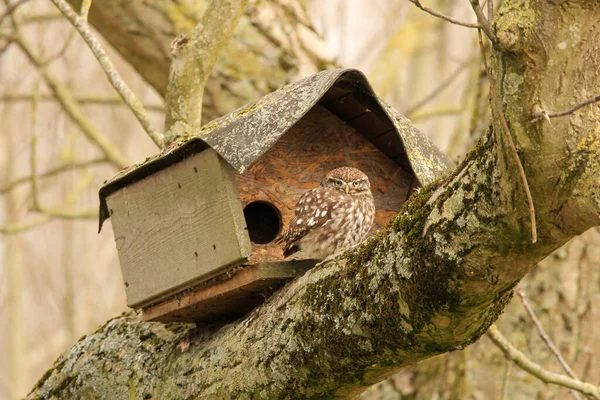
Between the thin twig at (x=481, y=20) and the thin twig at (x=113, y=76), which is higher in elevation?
the thin twig at (x=113, y=76)

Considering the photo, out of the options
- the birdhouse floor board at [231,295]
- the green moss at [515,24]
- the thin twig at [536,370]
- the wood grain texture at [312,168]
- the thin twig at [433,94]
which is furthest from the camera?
the thin twig at [433,94]

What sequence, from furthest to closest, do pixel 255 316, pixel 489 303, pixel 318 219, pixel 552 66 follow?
pixel 318 219 → pixel 255 316 → pixel 489 303 → pixel 552 66

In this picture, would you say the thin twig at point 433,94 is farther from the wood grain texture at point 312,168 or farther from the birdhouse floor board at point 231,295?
the birdhouse floor board at point 231,295

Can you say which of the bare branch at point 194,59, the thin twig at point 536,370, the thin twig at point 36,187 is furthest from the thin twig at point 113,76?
the thin twig at point 536,370

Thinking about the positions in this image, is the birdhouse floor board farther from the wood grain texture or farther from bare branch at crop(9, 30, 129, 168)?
bare branch at crop(9, 30, 129, 168)

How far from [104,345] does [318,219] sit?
4.09 ft

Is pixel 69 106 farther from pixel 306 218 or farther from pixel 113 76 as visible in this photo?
pixel 306 218

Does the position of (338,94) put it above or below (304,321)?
above

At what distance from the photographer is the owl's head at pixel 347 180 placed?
4078 mm

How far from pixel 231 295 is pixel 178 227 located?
393mm

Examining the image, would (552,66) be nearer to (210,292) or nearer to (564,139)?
(564,139)

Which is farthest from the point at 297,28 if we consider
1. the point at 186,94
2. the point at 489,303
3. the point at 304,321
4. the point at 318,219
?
the point at 489,303

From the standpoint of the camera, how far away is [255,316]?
341cm

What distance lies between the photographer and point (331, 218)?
13.3 feet
